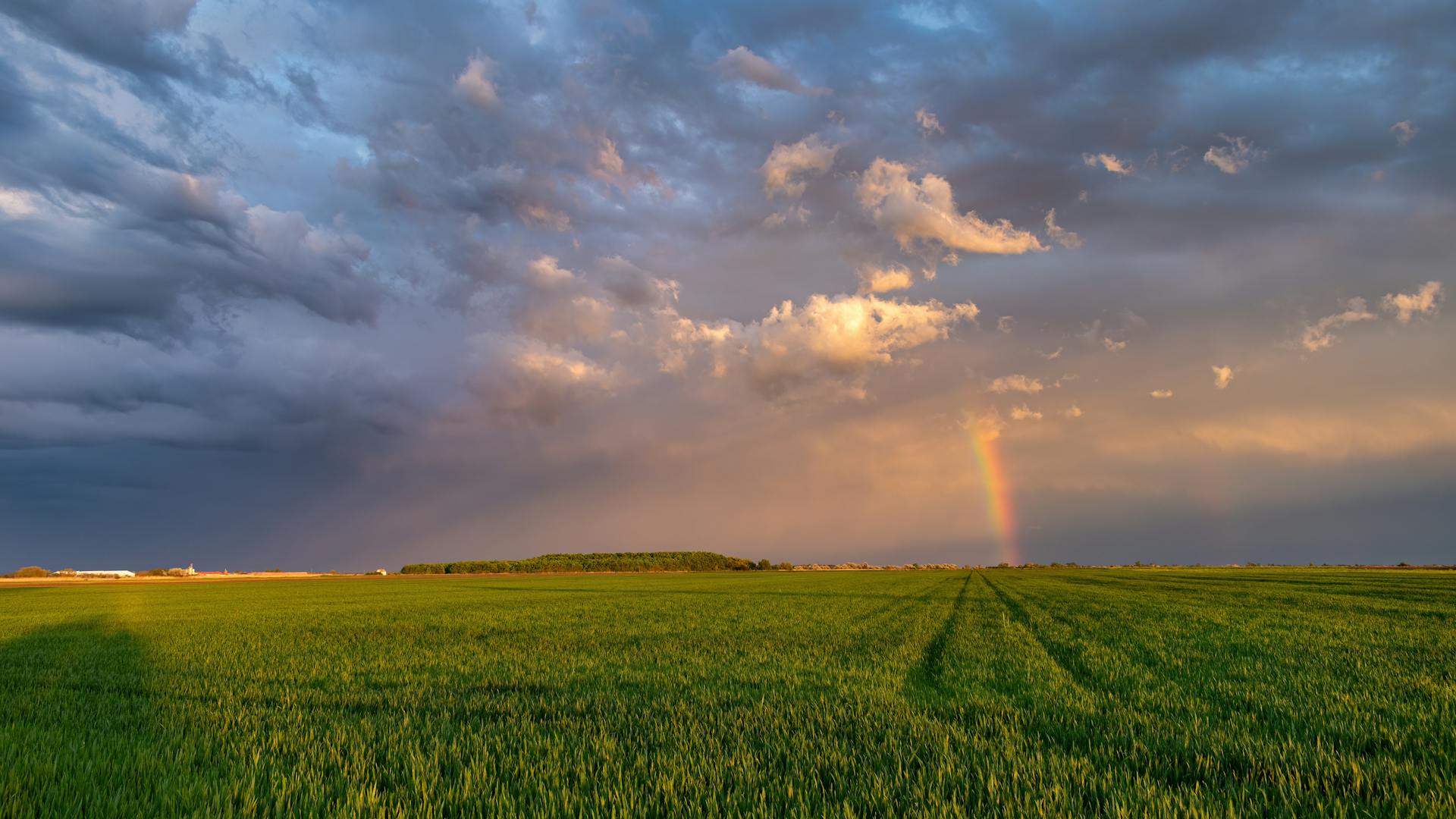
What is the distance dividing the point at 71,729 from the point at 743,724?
8662 mm

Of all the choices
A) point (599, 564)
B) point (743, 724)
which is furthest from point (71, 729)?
point (599, 564)

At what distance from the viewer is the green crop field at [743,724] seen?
5.52 meters

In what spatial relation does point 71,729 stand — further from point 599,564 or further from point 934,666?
point 599,564

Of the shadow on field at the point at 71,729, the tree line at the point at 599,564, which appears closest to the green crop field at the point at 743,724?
the shadow on field at the point at 71,729

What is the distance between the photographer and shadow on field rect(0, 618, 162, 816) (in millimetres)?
5766

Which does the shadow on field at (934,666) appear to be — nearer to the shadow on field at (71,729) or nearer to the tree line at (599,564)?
the shadow on field at (71,729)

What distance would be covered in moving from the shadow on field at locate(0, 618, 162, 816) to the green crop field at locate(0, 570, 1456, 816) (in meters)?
0.05

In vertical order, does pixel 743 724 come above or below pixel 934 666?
above

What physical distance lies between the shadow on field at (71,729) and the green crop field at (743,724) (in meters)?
0.05

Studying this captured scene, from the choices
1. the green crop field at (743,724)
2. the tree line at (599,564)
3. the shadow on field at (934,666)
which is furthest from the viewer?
the tree line at (599,564)

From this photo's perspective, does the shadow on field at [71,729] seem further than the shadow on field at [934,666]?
No

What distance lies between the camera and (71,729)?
28.4 ft

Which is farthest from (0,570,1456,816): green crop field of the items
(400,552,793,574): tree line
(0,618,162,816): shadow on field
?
(400,552,793,574): tree line

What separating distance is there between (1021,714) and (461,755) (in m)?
6.85
